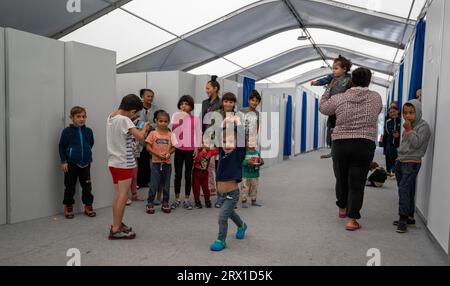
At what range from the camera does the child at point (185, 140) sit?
3873mm

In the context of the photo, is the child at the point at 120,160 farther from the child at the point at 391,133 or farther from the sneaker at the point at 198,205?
the child at the point at 391,133

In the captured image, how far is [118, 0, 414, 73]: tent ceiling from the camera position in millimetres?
7711

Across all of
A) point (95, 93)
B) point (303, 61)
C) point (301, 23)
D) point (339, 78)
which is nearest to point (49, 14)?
point (95, 93)

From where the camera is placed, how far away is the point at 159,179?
3730 mm

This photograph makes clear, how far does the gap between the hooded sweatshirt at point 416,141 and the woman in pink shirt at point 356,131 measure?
1.01ft

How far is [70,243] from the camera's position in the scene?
2.65 meters

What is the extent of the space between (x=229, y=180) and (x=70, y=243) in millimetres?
1319

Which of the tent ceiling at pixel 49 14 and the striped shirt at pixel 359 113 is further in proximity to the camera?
the tent ceiling at pixel 49 14

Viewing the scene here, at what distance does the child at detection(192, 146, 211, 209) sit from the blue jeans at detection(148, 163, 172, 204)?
34 cm

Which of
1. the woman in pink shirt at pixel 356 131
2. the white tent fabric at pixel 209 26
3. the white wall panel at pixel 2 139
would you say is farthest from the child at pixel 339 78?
the white tent fabric at pixel 209 26

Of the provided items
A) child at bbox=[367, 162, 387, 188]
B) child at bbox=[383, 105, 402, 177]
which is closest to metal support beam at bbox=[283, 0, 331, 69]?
child at bbox=[383, 105, 402, 177]

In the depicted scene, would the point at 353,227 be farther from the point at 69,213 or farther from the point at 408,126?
the point at 69,213
